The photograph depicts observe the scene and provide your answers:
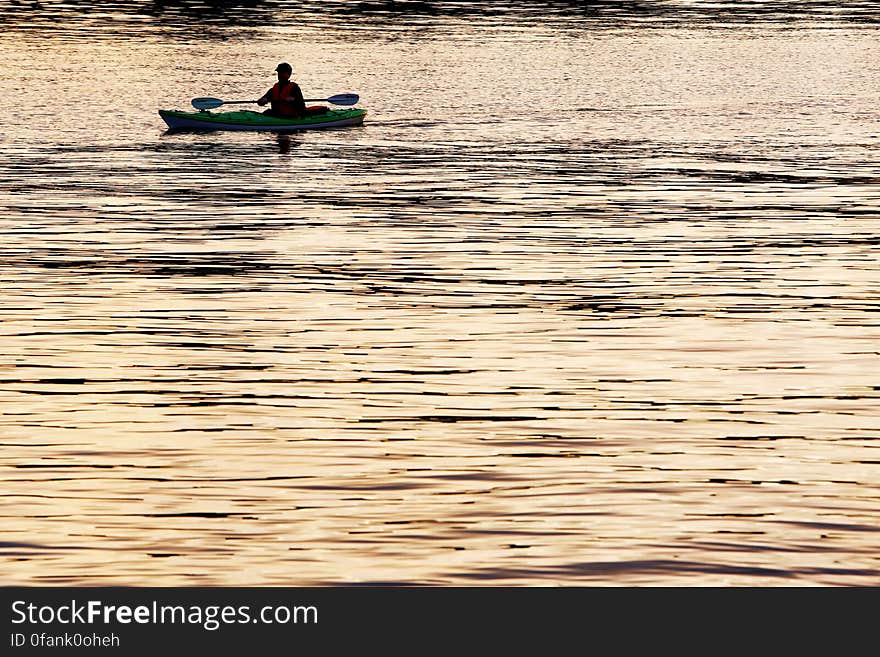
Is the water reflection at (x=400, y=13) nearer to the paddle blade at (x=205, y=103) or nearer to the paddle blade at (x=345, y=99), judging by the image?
the paddle blade at (x=345, y=99)

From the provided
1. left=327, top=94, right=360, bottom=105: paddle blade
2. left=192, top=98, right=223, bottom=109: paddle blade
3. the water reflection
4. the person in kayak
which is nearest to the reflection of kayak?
the person in kayak

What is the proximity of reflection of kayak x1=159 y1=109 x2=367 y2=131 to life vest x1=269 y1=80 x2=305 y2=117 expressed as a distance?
0.22 metres

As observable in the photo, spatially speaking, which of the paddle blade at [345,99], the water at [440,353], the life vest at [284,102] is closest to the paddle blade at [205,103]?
the water at [440,353]

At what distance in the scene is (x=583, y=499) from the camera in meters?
11.8

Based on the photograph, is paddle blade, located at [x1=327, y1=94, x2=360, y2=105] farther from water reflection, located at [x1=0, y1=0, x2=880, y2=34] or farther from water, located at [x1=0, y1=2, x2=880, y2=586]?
water reflection, located at [x1=0, y1=0, x2=880, y2=34]

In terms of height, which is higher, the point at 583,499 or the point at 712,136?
the point at 583,499

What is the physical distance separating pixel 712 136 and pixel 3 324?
24411mm

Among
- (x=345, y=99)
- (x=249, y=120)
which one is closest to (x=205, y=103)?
(x=249, y=120)

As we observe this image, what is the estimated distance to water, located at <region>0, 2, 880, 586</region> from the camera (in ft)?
36.0

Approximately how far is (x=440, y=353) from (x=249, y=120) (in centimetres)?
2268

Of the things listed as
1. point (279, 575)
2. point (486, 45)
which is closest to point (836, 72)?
point (486, 45)

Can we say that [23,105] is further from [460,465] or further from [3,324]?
[460,465]

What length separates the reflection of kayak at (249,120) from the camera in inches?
1480
